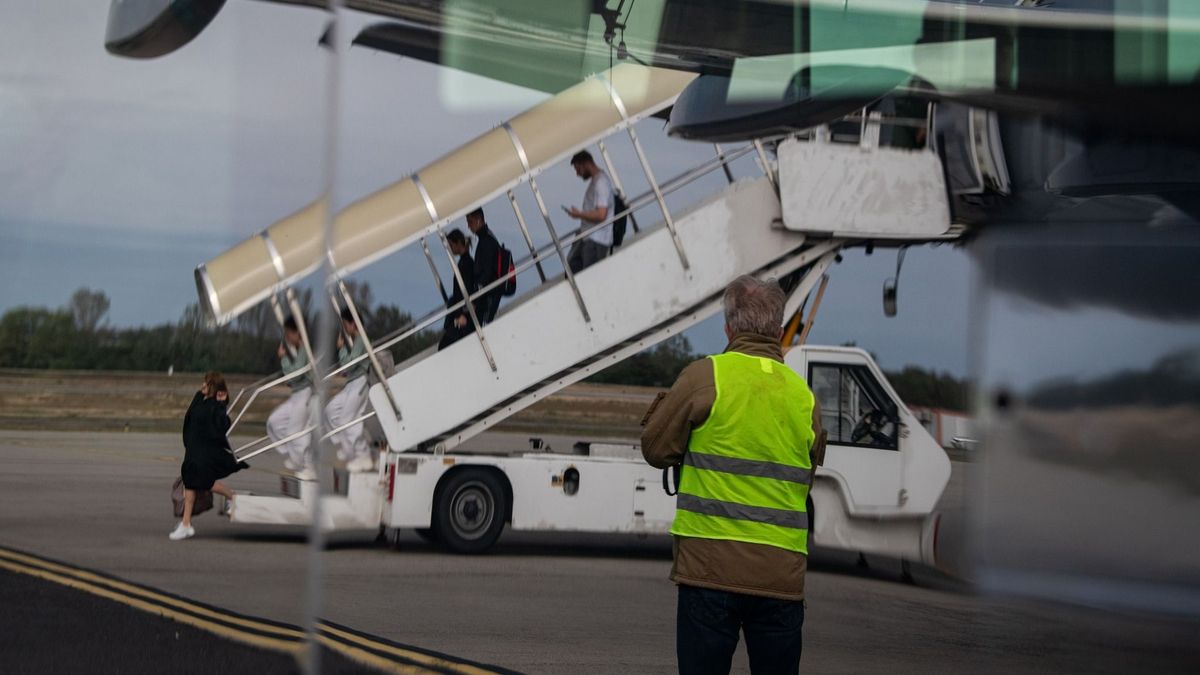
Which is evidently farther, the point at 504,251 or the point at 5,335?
the point at 504,251

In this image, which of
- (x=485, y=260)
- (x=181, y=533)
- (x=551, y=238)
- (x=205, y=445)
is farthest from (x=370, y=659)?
(x=551, y=238)

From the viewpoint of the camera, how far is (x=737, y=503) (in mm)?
3342

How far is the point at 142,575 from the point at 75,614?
165 mm

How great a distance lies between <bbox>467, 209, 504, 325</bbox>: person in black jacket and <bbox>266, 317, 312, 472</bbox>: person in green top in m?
1.13

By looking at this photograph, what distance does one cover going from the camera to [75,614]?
116 inches

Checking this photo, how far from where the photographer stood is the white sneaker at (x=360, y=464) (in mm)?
4035

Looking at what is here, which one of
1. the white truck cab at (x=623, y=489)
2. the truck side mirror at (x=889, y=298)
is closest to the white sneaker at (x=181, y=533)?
the white truck cab at (x=623, y=489)

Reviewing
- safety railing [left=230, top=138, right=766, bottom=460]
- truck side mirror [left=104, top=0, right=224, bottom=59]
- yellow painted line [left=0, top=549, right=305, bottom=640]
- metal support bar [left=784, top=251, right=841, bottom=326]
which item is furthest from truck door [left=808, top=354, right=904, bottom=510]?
truck side mirror [left=104, top=0, right=224, bottom=59]

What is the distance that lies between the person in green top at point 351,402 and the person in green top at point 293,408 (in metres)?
0.17

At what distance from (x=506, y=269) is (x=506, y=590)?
131 cm

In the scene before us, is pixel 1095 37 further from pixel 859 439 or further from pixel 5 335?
pixel 5 335

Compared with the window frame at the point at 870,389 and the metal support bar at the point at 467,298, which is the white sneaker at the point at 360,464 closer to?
the metal support bar at the point at 467,298

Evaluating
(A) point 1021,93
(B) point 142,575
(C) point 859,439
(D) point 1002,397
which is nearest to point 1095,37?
(A) point 1021,93

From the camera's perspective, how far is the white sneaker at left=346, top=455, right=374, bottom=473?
13.2 ft
